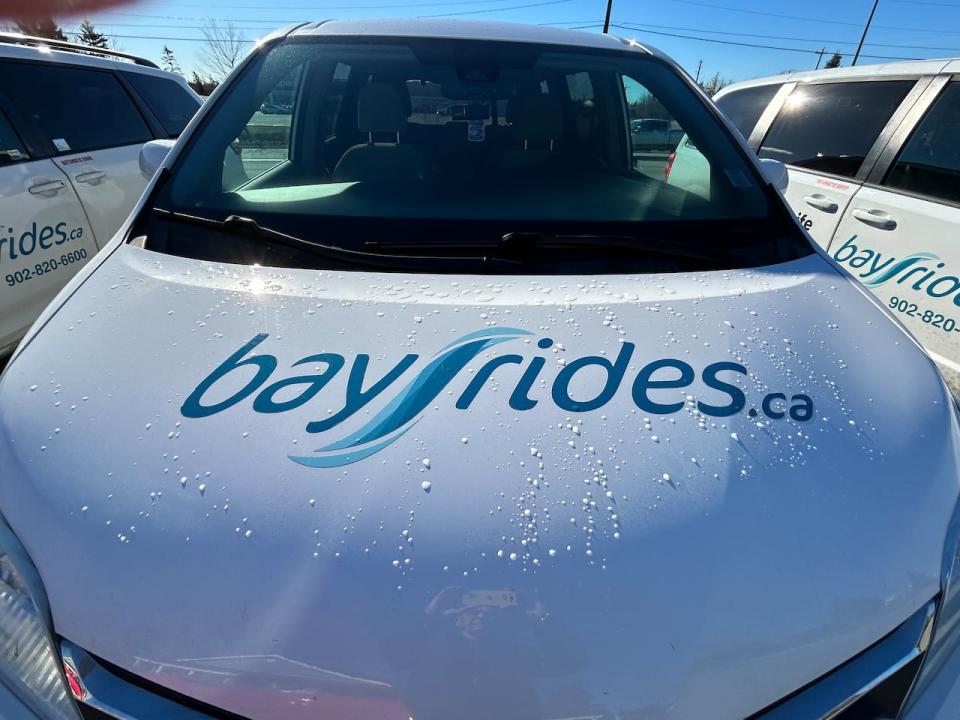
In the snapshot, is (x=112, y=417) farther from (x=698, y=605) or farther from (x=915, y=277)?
(x=915, y=277)

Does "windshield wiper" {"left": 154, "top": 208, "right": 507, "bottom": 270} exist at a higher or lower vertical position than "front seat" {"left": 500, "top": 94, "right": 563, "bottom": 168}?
lower

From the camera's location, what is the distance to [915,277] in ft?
9.45

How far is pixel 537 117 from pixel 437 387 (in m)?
1.38

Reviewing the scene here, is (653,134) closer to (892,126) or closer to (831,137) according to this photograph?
(892,126)

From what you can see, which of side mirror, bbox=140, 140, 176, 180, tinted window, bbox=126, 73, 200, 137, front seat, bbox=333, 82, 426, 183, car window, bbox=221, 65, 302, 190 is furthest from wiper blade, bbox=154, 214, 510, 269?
tinted window, bbox=126, 73, 200, 137

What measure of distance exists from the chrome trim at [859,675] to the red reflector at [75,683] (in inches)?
39.5

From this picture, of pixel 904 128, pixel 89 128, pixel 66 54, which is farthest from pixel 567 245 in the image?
pixel 66 54

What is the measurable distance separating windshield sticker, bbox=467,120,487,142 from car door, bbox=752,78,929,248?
2.49 metres

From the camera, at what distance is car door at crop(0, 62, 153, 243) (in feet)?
11.3

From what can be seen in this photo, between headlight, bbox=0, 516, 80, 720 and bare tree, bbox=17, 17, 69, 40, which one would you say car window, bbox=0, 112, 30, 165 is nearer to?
bare tree, bbox=17, 17, 69, 40

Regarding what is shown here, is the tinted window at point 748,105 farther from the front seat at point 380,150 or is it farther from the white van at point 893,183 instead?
the front seat at point 380,150

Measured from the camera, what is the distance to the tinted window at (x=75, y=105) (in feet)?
11.2

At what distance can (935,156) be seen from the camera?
119 inches

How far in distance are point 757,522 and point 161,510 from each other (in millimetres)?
943
